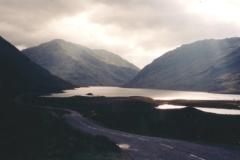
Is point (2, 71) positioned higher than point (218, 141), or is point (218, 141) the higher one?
point (2, 71)

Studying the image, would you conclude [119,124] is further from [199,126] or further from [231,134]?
[231,134]

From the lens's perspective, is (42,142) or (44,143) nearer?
(44,143)

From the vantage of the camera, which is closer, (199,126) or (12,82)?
(199,126)

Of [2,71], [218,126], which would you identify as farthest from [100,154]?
[2,71]

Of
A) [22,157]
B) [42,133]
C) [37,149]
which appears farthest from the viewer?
[42,133]

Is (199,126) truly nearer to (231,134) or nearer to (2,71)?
(231,134)

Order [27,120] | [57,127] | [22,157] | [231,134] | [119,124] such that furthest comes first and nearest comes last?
[119,124] < [231,134] < [27,120] < [57,127] < [22,157]
